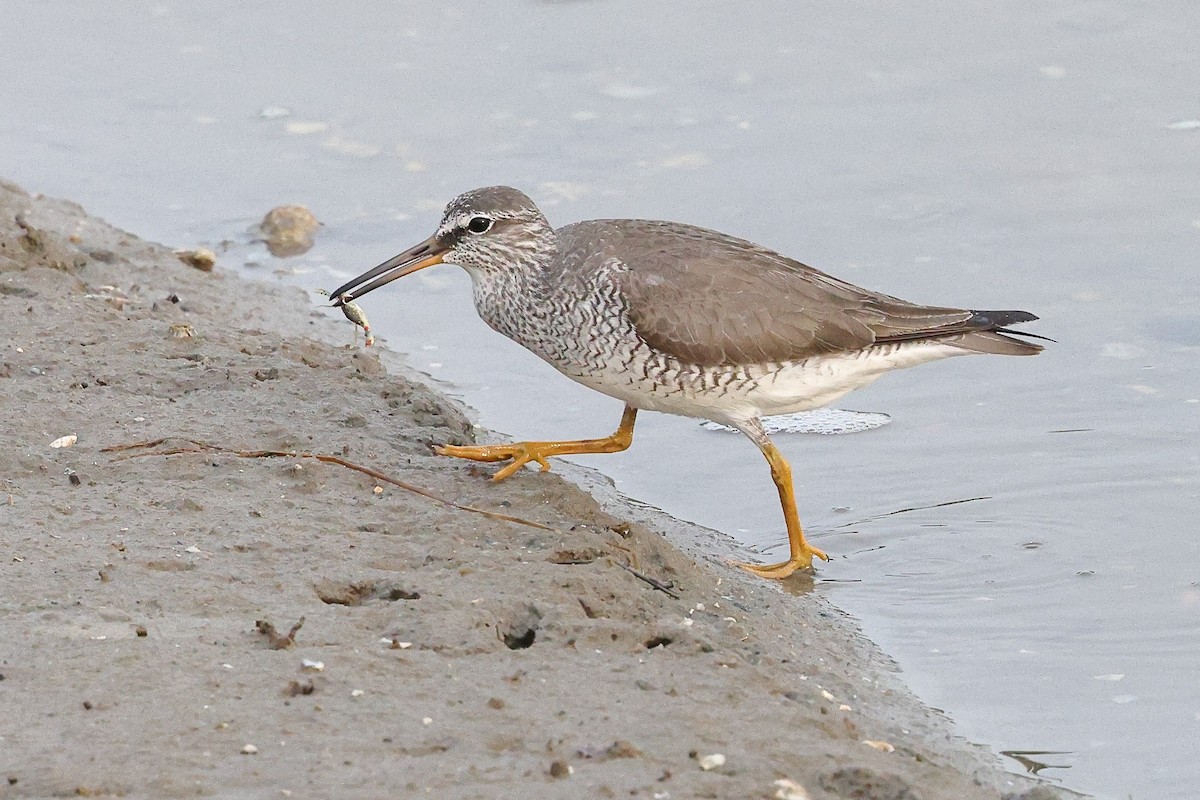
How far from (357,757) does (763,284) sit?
3499 mm

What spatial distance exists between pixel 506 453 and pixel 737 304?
1.23 meters

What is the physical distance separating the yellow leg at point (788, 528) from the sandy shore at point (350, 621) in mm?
226

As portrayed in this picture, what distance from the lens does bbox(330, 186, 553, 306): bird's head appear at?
7102mm

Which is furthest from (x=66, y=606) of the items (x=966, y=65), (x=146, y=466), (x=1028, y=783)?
(x=966, y=65)

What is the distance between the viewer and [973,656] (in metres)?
6.36

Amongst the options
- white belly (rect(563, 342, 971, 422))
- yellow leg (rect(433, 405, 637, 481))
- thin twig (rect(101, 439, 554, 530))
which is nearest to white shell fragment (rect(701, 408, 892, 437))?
white belly (rect(563, 342, 971, 422))

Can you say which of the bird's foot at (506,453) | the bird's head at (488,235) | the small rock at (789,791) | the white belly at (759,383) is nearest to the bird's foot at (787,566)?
the white belly at (759,383)

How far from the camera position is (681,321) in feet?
21.9

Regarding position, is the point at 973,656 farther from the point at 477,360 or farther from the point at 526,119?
the point at 526,119

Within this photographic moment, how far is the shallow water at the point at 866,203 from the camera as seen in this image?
22.1 feet

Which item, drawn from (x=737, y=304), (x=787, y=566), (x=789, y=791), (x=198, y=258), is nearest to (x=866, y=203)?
(x=737, y=304)

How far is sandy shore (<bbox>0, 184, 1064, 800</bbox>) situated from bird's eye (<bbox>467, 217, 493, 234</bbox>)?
2.86 feet

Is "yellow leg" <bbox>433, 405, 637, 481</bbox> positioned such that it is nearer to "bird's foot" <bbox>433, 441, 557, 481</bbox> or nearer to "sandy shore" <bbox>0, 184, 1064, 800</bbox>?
"bird's foot" <bbox>433, 441, 557, 481</bbox>

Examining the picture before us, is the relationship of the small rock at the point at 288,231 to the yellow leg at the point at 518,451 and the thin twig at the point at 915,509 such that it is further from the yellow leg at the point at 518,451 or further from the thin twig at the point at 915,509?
the thin twig at the point at 915,509
